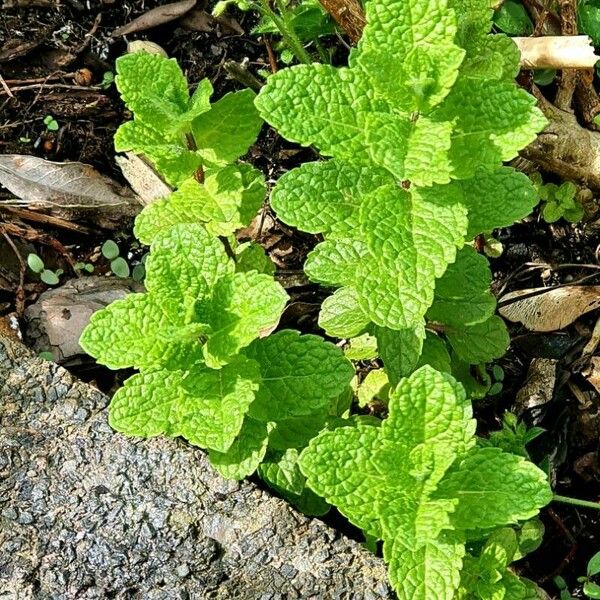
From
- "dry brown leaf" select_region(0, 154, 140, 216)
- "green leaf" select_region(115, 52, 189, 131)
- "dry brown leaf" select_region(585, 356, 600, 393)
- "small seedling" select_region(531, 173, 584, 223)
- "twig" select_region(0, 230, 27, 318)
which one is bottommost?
"dry brown leaf" select_region(585, 356, 600, 393)

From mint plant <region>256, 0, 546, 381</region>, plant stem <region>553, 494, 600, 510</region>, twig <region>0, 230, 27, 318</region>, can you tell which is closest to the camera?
mint plant <region>256, 0, 546, 381</region>

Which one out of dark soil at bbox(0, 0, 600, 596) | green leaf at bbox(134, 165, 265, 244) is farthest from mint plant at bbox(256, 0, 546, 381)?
dark soil at bbox(0, 0, 600, 596)

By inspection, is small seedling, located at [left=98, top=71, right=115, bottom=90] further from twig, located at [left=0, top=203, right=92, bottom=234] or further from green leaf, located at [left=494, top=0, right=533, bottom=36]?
green leaf, located at [left=494, top=0, right=533, bottom=36]

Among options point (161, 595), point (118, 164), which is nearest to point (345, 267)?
point (161, 595)

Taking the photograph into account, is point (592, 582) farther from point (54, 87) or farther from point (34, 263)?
point (54, 87)

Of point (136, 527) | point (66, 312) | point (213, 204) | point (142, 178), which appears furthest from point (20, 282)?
point (136, 527)

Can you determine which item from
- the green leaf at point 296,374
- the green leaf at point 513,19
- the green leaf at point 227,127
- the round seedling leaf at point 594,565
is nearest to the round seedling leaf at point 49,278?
the green leaf at point 227,127

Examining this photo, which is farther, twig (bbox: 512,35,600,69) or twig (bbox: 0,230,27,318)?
twig (bbox: 0,230,27,318)
